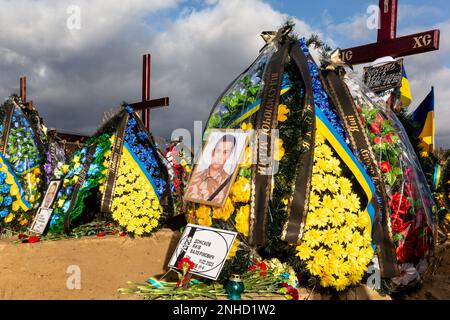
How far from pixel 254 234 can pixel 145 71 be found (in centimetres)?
896

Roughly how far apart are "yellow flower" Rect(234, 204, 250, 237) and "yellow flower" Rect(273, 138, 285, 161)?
46 centimetres

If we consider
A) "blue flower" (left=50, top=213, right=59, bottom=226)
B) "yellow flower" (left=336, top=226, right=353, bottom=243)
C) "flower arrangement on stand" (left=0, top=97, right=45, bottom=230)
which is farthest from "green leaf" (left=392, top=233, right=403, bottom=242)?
"flower arrangement on stand" (left=0, top=97, right=45, bottom=230)

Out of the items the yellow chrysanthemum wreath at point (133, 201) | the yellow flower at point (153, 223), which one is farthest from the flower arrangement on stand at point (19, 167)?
the yellow flower at point (153, 223)

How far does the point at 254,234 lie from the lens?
350 centimetres

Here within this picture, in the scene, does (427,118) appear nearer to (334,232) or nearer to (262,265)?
(334,232)

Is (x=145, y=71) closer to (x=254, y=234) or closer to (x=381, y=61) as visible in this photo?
(x=381, y=61)

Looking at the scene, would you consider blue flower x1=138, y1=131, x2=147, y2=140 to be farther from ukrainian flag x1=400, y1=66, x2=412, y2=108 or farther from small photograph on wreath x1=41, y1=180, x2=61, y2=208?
ukrainian flag x1=400, y1=66, x2=412, y2=108

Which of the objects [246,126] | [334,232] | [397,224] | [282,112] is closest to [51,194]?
[246,126]

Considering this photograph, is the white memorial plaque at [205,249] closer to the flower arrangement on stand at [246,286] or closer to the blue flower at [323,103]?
the flower arrangement on stand at [246,286]

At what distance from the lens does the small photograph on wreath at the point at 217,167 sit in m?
3.60

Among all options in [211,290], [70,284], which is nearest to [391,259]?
[211,290]

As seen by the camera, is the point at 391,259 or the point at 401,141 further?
the point at 401,141

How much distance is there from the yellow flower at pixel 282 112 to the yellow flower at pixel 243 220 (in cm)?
77

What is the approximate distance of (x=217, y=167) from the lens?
3.75 m
